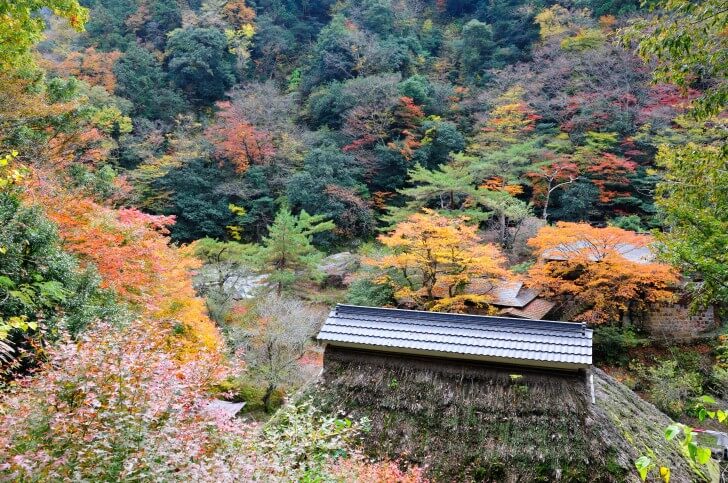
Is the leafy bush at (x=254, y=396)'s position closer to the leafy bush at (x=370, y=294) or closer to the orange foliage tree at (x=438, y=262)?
the leafy bush at (x=370, y=294)

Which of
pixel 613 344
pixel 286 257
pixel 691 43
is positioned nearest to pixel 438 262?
pixel 613 344

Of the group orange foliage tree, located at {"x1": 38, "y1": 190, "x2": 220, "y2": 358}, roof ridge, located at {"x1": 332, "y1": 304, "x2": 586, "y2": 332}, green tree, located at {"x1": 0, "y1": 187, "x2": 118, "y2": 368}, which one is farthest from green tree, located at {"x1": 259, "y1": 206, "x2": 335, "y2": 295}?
roof ridge, located at {"x1": 332, "y1": 304, "x2": 586, "y2": 332}

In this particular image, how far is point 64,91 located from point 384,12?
76.6 ft

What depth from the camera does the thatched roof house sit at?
16.4 feet

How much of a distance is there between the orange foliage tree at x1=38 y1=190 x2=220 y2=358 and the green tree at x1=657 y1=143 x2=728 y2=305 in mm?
7087

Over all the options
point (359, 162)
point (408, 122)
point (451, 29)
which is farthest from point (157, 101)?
point (451, 29)

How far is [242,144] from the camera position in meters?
24.0

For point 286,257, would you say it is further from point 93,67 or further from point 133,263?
point 93,67

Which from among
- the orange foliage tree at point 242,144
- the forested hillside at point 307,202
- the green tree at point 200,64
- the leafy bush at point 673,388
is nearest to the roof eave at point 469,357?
the forested hillside at point 307,202

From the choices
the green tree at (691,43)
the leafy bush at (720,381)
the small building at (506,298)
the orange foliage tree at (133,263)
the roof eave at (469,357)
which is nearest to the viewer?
the green tree at (691,43)

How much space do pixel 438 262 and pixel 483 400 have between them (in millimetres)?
9131

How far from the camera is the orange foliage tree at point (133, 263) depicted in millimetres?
8445

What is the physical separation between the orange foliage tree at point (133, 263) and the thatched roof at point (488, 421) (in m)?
3.24

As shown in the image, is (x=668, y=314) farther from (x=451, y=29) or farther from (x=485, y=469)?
(x=451, y=29)
